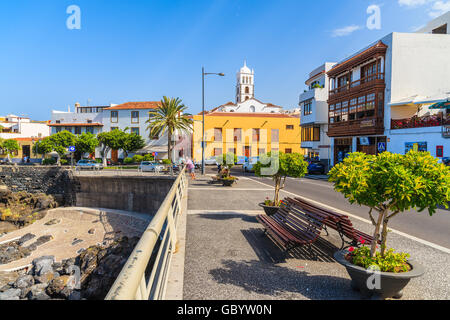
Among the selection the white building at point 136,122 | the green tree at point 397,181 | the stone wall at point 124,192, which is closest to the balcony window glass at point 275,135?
the white building at point 136,122

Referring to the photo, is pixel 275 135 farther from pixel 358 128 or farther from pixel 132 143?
pixel 358 128

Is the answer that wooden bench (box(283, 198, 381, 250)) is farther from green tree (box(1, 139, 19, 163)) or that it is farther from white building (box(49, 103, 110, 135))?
green tree (box(1, 139, 19, 163))

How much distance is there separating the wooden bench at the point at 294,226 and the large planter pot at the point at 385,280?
1.30 m

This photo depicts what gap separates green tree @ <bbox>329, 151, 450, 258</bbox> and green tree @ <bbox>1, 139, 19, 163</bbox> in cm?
6372

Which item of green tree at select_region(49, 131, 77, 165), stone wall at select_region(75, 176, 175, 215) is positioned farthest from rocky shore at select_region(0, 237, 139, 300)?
green tree at select_region(49, 131, 77, 165)

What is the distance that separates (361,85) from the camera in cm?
2753

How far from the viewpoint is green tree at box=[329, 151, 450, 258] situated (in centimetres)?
354

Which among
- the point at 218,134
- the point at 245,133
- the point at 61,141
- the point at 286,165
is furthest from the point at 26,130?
the point at 286,165

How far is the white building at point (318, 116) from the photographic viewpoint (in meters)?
36.7

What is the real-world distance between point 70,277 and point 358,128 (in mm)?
25719
